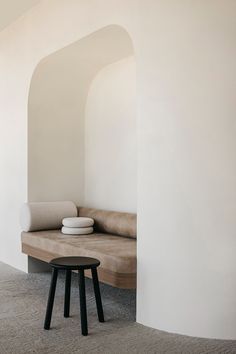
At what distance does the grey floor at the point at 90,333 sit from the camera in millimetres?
2520

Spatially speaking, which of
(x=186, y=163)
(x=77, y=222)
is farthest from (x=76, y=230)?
(x=186, y=163)

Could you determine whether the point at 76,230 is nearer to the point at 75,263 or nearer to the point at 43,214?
the point at 43,214

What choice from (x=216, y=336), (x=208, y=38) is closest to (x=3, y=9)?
(x=208, y=38)

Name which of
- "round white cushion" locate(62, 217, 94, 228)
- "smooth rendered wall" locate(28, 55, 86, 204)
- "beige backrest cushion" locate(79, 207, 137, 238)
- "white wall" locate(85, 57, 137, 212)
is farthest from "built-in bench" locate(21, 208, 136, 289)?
"smooth rendered wall" locate(28, 55, 86, 204)

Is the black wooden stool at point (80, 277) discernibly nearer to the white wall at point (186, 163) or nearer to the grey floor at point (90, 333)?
the grey floor at point (90, 333)

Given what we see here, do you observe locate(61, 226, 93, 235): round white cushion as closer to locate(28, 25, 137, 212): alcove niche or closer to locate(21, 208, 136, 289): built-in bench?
locate(21, 208, 136, 289): built-in bench

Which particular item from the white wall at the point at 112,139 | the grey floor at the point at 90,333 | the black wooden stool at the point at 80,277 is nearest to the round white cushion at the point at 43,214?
the white wall at the point at 112,139

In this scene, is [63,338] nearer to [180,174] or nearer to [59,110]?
[180,174]

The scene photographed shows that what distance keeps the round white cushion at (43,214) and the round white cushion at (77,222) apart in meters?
0.23

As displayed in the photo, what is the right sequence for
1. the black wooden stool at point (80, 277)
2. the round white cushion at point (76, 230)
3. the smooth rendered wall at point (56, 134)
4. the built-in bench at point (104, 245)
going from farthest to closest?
the smooth rendered wall at point (56, 134)
the round white cushion at point (76, 230)
the built-in bench at point (104, 245)
the black wooden stool at point (80, 277)

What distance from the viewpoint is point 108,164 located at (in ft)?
15.0

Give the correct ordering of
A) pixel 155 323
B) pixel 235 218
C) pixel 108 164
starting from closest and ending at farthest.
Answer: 1. pixel 235 218
2. pixel 155 323
3. pixel 108 164

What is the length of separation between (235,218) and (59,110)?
2.63 m

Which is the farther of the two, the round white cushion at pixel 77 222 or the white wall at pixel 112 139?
the white wall at pixel 112 139
